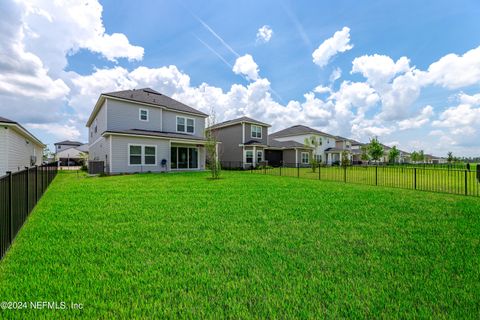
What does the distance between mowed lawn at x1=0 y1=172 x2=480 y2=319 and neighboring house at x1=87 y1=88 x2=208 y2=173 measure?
1106 cm

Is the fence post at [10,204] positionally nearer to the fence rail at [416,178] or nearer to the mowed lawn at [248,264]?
the mowed lawn at [248,264]

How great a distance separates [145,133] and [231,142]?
12.8 m

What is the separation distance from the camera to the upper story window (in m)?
21.5

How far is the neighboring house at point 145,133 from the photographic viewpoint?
16078mm

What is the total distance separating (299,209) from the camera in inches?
237

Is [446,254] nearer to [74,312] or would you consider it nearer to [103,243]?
[74,312]

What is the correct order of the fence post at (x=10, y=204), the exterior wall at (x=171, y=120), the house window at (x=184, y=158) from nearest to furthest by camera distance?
the fence post at (x=10, y=204), the house window at (x=184, y=158), the exterior wall at (x=171, y=120)

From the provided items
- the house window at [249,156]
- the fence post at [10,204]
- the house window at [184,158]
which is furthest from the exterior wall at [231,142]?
the fence post at [10,204]

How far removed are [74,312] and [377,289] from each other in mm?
3136

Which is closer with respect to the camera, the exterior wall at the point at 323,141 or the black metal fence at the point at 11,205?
the black metal fence at the point at 11,205

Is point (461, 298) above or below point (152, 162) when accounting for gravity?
below

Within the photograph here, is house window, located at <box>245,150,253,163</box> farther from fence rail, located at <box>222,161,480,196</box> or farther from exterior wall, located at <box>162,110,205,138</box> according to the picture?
exterior wall, located at <box>162,110,205,138</box>

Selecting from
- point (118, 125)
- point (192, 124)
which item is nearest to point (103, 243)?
point (118, 125)

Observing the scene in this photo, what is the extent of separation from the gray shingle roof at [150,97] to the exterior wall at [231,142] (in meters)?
5.72
